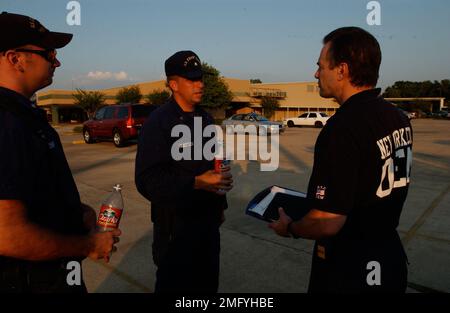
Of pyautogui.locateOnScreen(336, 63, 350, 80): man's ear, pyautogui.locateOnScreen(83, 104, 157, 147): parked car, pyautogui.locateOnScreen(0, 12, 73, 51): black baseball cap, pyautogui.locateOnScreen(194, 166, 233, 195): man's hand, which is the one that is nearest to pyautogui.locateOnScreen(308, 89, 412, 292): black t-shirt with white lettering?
pyautogui.locateOnScreen(336, 63, 350, 80): man's ear

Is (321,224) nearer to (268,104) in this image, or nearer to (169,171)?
(169,171)

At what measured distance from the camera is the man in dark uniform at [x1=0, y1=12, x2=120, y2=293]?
53.1 inches

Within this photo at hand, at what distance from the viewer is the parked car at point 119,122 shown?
1410 centimetres

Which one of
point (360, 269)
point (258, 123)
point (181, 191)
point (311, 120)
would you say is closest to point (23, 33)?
point (181, 191)

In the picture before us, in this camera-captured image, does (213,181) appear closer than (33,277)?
No

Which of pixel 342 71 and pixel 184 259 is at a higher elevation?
pixel 342 71

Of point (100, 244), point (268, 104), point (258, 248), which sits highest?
point (268, 104)

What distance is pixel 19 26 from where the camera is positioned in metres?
1.54

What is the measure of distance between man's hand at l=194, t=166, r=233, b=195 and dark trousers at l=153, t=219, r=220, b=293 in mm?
288

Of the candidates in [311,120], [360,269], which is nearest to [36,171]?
[360,269]

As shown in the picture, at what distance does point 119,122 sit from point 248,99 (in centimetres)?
3761

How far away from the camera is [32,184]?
1.42 meters

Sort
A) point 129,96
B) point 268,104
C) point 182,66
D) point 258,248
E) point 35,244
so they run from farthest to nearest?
point 268,104
point 129,96
point 258,248
point 182,66
point 35,244

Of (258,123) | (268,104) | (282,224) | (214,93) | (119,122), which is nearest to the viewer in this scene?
(282,224)
